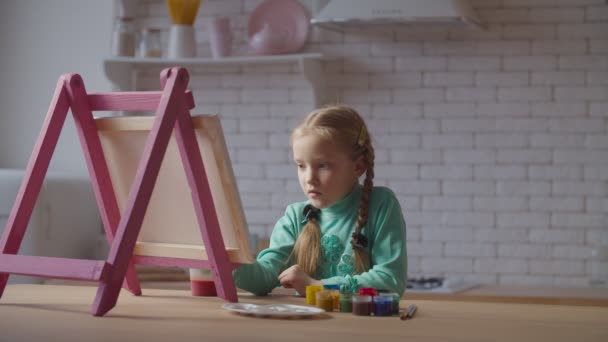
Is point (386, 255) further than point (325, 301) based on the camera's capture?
Yes

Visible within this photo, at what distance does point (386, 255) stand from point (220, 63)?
2297mm

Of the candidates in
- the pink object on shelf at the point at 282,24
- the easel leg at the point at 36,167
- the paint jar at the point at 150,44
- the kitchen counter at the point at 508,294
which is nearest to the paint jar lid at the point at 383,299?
the easel leg at the point at 36,167

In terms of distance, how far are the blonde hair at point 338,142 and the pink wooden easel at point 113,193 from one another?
1.25 ft

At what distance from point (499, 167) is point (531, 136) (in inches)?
7.5

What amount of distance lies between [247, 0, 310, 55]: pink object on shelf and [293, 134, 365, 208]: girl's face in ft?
6.83

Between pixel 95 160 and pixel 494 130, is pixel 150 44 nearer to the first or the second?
pixel 494 130

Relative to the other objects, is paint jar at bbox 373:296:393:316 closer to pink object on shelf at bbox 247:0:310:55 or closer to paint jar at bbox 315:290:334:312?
paint jar at bbox 315:290:334:312

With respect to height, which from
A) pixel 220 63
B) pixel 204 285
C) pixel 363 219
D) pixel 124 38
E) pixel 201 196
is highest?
pixel 124 38

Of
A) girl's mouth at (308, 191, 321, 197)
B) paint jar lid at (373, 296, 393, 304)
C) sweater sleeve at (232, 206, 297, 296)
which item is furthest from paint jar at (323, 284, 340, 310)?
girl's mouth at (308, 191, 321, 197)

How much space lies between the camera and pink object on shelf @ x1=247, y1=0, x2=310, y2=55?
14.2 ft

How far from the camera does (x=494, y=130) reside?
422 centimetres

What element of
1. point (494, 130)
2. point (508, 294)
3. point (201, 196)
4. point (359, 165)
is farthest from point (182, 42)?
point (201, 196)

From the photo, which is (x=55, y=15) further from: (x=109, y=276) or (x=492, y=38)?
(x=109, y=276)

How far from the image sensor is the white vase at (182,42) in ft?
14.2
